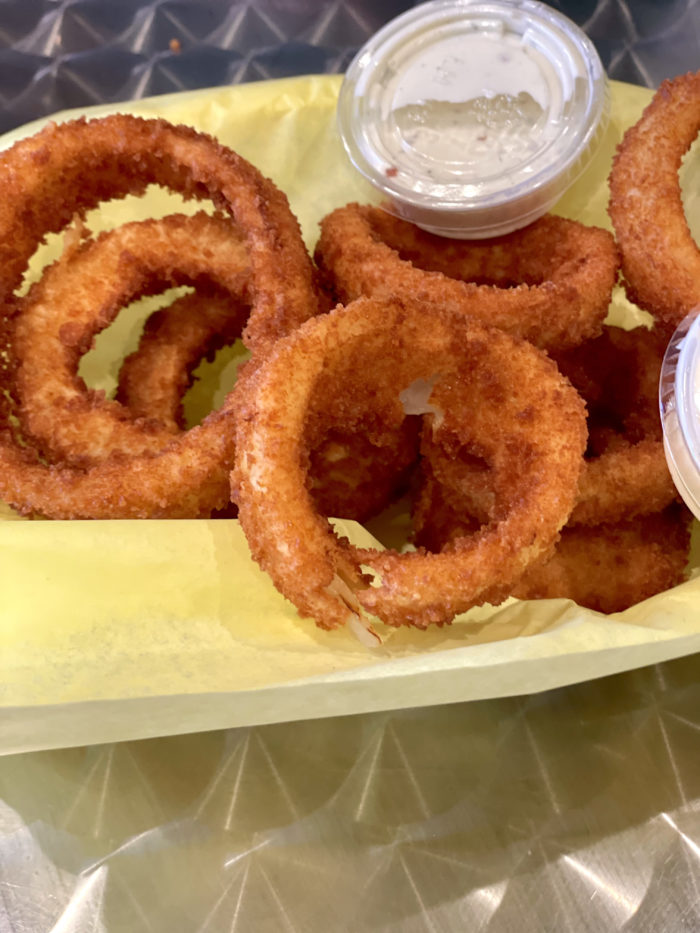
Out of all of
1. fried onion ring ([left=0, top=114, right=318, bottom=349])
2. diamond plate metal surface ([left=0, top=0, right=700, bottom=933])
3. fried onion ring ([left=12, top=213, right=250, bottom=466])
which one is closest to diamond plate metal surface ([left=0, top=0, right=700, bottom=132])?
fried onion ring ([left=0, top=114, right=318, bottom=349])

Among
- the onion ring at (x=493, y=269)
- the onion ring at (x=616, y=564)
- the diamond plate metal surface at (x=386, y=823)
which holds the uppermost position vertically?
the onion ring at (x=493, y=269)

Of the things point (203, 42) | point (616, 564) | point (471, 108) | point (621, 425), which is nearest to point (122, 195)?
point (471, 108)

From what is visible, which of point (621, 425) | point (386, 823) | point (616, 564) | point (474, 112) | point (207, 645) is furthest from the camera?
point (621, 425)

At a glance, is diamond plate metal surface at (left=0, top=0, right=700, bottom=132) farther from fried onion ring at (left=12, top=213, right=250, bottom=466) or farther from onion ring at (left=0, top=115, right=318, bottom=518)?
fried onion ring at (left=12, top=213, right=250, bottom=466)

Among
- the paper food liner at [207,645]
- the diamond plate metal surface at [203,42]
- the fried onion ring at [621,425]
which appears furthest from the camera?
the diamond plate metal surface at [203,42]

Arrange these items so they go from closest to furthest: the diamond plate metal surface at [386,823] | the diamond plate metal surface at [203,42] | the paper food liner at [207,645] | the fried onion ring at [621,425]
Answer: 1. the paper food liner at [207,645]
2. the diamond plate metal surface at [386,823]
3. the fried onion ring at [621,425]
4. the diamond plate metal surface at [203,42]

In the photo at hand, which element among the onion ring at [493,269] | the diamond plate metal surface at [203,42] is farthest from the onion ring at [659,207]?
the diamond plate metal surface at [203,42]

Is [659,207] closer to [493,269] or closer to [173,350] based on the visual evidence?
[493,269]

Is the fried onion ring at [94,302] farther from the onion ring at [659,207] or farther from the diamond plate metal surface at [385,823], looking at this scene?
the onion ring at [659,207]
